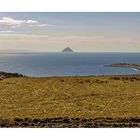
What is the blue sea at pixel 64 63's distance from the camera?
571 centimetres

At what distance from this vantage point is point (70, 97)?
19.5 feet

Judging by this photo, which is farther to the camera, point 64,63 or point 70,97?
point 70,97

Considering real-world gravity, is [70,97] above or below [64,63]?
below

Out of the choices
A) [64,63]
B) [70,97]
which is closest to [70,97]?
[70,97]

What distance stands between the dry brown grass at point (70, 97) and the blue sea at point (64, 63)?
73 millimetres

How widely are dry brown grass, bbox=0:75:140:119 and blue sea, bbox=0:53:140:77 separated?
7cm

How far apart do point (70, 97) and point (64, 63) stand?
0.43 m

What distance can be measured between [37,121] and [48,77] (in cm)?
50

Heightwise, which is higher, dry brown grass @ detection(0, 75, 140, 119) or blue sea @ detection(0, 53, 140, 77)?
blue sea @ detection(0, 53, 140, 77)

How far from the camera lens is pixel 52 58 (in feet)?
18.6

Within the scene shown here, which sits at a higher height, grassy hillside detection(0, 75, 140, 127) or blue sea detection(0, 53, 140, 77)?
blue sea detection(0, 53, 140, 77)

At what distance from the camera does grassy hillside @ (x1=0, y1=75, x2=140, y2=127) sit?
19.0 ft

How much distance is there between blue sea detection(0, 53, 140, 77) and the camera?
571 centimetres

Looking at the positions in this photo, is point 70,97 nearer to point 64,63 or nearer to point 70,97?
point 70,97
